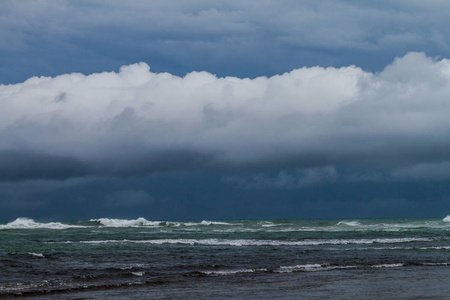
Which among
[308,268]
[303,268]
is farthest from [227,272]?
[308,268]

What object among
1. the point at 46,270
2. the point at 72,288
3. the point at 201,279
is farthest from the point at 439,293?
the point at 46,270

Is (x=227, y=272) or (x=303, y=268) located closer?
(x=227, y=272)

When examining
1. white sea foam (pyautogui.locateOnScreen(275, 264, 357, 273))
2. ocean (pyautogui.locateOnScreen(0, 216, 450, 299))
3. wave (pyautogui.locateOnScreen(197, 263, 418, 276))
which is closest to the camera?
ocean (pyautogui.locateOnScreen(0, 216, 450, 299))

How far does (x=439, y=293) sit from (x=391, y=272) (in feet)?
21.9

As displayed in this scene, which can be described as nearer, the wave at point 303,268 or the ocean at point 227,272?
the ocean at point 227,272

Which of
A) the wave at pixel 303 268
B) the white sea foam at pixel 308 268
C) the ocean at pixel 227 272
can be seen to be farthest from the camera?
the white sea foam at pixel 308 268

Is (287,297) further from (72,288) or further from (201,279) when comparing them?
(72,288)

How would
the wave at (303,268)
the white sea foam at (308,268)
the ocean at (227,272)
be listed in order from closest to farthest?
the ocean at (227,272), the wave at (303,268), the white sea foam at (308,268)

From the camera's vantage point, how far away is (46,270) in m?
25.4

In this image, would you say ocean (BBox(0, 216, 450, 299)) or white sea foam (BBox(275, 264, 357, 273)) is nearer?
ocean (BBox(0, 216, 450, 299))

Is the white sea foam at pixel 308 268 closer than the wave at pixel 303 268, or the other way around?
the wave at pixel 303 268

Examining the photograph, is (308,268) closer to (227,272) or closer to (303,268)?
(303,268)

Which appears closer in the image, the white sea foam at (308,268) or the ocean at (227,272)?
the ocean at (227,272)

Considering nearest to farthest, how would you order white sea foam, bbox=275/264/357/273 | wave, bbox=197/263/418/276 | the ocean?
the ocean → wave, bbox=197/263/418/276 → white sea foam, bbox=275/264/357/273
